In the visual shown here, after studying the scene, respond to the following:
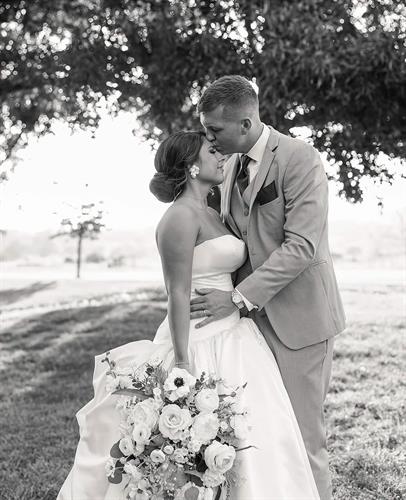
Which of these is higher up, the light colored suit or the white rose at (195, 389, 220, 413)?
the light colored suit

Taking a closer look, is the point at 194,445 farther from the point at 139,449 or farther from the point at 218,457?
the point at 139,449

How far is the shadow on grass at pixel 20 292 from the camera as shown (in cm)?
1372

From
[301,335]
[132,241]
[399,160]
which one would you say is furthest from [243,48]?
[132,241]

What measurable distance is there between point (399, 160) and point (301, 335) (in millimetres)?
3877

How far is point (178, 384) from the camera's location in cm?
270

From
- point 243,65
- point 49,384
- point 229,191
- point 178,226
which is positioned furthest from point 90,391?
point 178,226

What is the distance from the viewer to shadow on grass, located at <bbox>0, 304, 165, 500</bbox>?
189 inches

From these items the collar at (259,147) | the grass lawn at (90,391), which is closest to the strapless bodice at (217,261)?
the collar at (259,147)

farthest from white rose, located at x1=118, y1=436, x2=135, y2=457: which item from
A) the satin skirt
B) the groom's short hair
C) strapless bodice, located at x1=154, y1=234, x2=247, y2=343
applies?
the groom's short hair

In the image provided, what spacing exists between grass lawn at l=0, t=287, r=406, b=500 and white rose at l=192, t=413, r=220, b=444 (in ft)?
6.32

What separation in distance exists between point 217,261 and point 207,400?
82 centimetres

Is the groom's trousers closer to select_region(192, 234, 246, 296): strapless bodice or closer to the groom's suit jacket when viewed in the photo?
the groom's suit jacket

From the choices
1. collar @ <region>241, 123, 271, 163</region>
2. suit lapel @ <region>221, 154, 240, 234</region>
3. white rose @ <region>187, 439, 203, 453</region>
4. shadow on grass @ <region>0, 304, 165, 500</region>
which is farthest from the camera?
shadow on grass @ <region>0, 304, 165, 500</region>

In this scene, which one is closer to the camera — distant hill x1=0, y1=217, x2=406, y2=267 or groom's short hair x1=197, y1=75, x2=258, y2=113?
groom's short hair x1=197, y1=75, x2=258, y2=113
